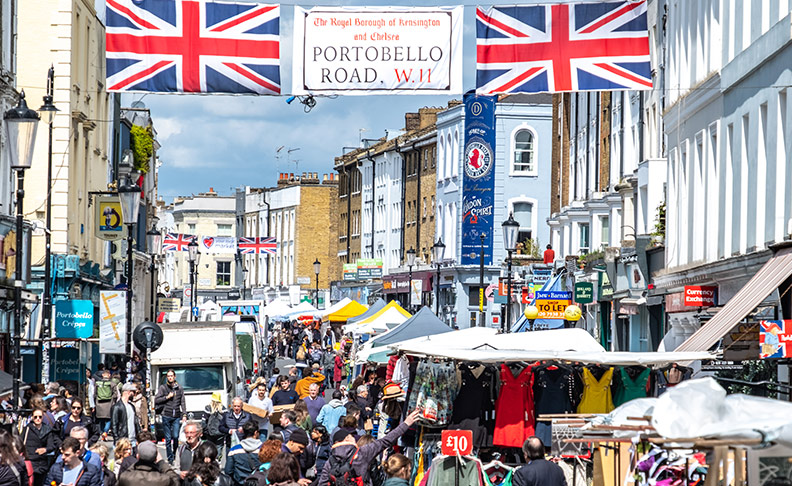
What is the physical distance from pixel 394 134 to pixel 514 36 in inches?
2940

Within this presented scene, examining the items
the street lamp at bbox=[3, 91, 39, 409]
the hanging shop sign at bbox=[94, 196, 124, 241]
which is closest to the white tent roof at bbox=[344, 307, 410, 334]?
the hanging shop sign at bbox=[94, 196, 124, 241]

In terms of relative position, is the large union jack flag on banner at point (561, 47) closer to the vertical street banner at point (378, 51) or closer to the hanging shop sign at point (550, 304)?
the vertical street banner at point (378, 51)

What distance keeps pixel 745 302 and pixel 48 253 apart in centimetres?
1190

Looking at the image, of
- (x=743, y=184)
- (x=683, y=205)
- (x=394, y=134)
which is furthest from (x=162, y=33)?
(x=394, y=134)

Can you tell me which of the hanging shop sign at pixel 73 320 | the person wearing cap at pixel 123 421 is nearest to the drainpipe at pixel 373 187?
the hanging shop sign at pixel 73 320

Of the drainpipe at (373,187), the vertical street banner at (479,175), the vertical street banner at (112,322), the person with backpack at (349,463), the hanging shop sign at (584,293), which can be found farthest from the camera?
the drainpipe at (373,187)

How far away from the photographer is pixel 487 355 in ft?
50.5

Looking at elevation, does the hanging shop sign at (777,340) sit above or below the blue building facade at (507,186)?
below

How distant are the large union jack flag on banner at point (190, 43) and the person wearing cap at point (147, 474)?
7942 millimetres

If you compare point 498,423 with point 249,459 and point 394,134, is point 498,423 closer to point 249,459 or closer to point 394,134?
point 249,459

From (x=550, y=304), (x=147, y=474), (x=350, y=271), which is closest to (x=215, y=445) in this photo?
(x=147, y=474)

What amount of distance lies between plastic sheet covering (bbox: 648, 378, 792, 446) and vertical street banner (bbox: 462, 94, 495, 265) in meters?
63.1

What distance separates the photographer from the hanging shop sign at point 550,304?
106 ft

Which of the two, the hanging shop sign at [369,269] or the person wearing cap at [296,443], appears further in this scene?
the hanging shop sign at [369,269]
